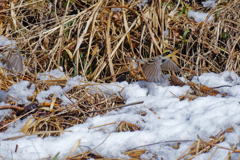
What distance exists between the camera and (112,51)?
81.4 inches

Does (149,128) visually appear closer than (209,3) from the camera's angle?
Yes

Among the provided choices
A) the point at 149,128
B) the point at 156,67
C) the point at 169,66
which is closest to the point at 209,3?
the point at 169,66

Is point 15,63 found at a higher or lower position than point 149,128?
higher

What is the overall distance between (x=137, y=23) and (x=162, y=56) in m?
0.43

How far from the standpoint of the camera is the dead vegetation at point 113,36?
2020 mm

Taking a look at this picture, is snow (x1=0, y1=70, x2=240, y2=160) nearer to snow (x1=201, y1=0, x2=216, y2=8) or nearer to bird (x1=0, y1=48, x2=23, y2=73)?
bird (x1=0, y1=48, x2=23, y2=73)

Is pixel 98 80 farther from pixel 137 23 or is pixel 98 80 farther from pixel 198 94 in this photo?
pixel 198 94

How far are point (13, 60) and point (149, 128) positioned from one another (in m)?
1.27

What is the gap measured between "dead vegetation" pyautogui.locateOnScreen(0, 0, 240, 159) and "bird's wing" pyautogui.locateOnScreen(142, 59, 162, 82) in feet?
0.31

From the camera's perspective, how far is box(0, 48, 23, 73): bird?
184 centimetres

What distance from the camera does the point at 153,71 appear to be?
6.18 ft

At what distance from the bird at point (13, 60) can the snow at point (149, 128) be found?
193 millimetres

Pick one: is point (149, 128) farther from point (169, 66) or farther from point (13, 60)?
point (13, 60)

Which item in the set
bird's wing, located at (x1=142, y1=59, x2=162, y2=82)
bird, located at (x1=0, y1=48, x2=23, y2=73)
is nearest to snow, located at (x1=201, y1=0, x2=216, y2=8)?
bird's wing, located at (x1=142, y1=59, x2=162, y2=82)
